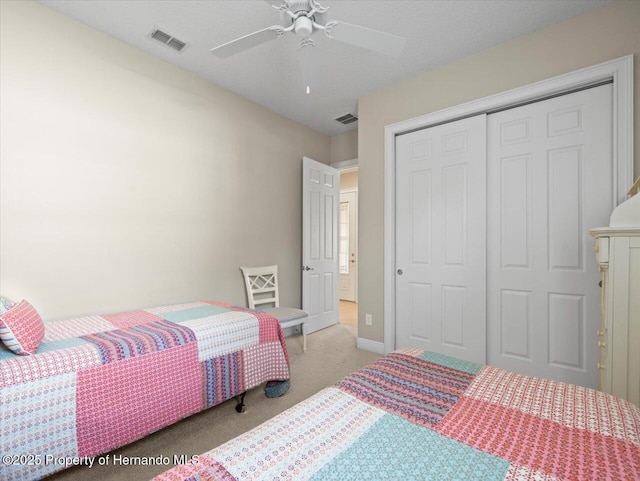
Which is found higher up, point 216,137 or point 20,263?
point 216,137

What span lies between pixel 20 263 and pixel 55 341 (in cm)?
80

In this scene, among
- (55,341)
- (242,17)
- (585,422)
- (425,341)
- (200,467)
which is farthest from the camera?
(425,341)

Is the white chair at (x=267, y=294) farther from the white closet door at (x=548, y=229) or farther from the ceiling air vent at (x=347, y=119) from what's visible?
the ceiling air vent at (x=347, y=119)

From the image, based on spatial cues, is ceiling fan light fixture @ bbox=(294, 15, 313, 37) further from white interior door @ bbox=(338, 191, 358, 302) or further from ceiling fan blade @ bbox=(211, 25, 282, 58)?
white interior door @ bbox=(338, 191, 358, 302)

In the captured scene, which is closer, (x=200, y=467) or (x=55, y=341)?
(x=200, y=467)

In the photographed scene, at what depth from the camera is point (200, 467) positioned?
0.71 m

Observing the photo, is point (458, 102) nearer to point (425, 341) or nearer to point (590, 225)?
point (590, 225)

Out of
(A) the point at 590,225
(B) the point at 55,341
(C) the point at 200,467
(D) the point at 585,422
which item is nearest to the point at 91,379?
(B) the point at 55,341

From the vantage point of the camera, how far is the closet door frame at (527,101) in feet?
6.72

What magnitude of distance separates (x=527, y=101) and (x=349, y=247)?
175 inches

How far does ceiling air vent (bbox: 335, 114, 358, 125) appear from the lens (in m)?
3.89

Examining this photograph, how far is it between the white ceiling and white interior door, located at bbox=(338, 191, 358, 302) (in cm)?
340

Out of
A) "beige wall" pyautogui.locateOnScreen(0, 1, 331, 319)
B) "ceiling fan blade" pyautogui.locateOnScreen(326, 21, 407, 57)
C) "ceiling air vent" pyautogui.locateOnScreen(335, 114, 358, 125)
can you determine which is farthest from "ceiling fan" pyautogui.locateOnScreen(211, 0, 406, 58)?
"ceiling air vent" pyautogui.locateOnScreen(335, 114, 358, 125)

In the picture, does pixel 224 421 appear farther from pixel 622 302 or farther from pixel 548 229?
pixel 548 229
